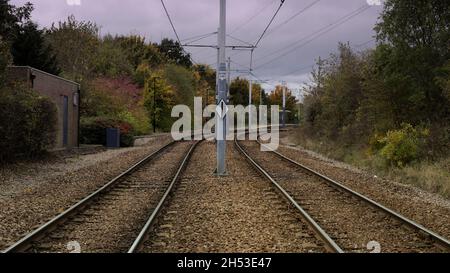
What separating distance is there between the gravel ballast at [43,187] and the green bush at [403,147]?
9.74 metres

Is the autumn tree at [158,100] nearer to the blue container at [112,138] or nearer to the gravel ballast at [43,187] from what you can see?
the blue container at [112,138]

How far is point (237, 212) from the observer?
450 inches

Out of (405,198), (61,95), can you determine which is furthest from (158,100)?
(405,198)

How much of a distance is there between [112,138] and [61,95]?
21.3ft

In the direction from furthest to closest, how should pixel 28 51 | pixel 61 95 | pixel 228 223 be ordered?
pixel 28 51, pixel 61 95, pixel 228 223

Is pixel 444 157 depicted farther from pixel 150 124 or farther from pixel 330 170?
pixel 150 124

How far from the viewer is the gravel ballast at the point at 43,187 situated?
33.7 ft

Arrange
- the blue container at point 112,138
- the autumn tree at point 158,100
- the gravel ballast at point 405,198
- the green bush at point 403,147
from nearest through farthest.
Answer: the gravel ballast at point 405,198 → the green bush at point 403,147 → the blue container at point 112,138 → the autumn tree at point 158,100

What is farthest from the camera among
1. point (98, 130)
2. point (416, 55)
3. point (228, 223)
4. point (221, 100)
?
point (98, 130)

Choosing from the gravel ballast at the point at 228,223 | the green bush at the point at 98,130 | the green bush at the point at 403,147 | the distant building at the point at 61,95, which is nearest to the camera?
the gravel ballast at the point at 228,223

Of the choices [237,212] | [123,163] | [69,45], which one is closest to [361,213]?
[237,212]

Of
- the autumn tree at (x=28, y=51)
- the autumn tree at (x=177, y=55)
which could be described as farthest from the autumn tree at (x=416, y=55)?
the autumn tree at (x=177, y=55)

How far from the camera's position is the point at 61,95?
92.6 ft

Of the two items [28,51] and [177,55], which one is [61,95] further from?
[177,55]
